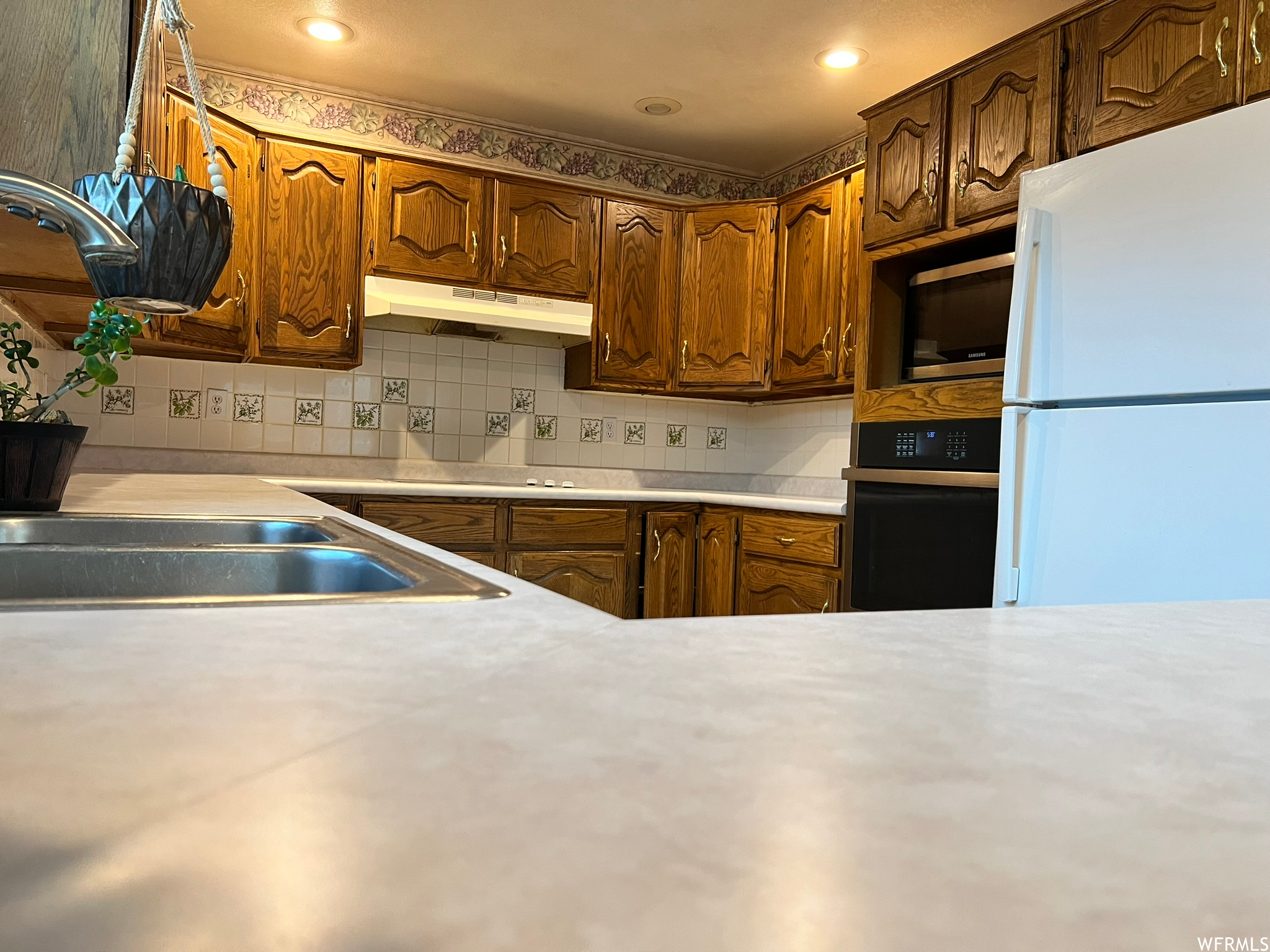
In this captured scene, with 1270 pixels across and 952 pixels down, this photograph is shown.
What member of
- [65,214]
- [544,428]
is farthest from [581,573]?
[65,214]

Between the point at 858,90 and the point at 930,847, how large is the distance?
148 inches

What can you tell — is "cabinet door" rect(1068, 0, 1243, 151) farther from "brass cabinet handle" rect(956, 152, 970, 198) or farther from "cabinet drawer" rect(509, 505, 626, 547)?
"cabinet drawer" rect(509, 505, 626, 547)

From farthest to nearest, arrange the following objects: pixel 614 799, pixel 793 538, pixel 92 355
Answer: pixel 793 538, pixel 92 355, pixel 614 799

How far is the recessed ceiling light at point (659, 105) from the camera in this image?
3.71m

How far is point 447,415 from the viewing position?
4.00 metres

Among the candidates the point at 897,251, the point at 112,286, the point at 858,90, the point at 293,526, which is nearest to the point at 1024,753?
the point at 112,286

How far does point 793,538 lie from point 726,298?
3.85 feet

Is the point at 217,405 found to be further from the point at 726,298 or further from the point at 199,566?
the point at 199,566

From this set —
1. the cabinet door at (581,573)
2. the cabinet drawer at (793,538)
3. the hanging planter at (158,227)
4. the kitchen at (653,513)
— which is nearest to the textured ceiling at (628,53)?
the kitchen at (653,513)

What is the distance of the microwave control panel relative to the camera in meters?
2.45

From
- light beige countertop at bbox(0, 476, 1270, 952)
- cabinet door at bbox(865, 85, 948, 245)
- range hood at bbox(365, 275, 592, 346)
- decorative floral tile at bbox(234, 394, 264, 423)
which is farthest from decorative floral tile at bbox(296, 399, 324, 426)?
light beige countertop at bbox(0, 476, 1270, 952)

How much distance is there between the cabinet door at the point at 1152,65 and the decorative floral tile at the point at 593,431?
2.36 meters

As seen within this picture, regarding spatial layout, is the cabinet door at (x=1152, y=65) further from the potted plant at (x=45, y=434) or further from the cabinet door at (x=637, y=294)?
the potted plant at (x=45, y=434)

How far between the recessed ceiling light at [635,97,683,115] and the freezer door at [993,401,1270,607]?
6.83ft
